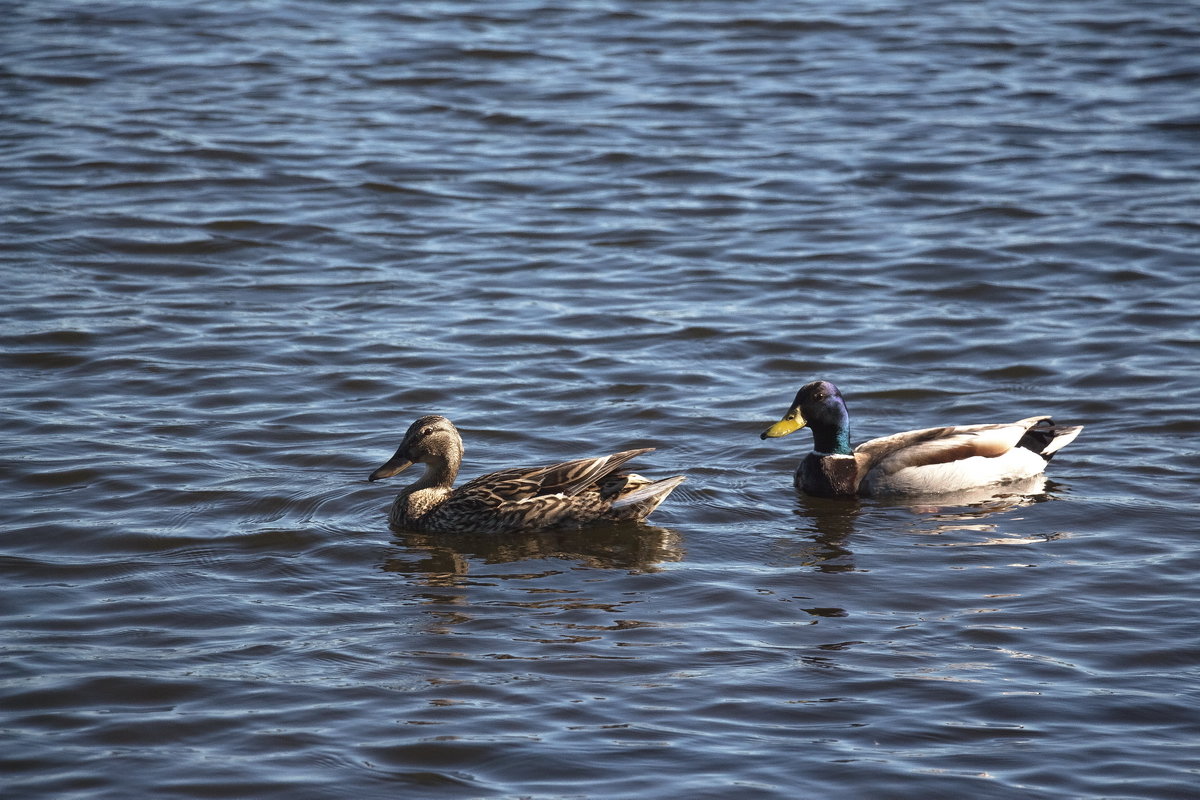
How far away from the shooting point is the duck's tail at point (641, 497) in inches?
350

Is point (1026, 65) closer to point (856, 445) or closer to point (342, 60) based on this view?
point (342, 60)

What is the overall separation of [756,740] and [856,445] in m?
4.51

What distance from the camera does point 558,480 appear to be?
8914 millimetres

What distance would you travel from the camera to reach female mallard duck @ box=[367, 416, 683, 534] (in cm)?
889

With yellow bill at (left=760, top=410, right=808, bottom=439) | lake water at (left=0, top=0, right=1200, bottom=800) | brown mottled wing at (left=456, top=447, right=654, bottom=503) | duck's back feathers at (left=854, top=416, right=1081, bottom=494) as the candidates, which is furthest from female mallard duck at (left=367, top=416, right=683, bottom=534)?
duck's back feathers at (left=854, top=416, right=1081, bottom=494)

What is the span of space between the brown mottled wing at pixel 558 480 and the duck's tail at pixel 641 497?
0.17 m

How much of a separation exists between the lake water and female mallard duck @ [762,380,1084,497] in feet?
0.52

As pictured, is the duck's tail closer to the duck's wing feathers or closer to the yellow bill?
the yellow bill

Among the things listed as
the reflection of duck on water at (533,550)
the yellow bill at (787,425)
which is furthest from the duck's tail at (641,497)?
the yellow bill at (787,425)

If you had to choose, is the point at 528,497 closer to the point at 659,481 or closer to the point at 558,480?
the point at 558,480

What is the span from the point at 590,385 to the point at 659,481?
239 cm

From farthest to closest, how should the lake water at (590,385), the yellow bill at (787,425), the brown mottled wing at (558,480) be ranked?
the yellow bill at (787,425), the brown mottled wing at (558,480), the lake water at (590,385)

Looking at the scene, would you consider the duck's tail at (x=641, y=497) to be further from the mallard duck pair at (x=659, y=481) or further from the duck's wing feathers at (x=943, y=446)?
the duck's wing feathers at (x=943, y=446)

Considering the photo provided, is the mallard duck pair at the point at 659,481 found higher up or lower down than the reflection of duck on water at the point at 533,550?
higher up
